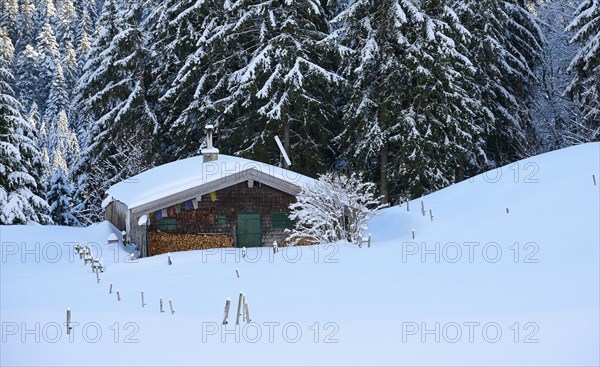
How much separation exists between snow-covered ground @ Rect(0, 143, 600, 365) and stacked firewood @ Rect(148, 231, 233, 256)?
48.0 inches

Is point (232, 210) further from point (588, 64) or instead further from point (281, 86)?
point (588, 64)

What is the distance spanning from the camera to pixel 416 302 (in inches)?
549

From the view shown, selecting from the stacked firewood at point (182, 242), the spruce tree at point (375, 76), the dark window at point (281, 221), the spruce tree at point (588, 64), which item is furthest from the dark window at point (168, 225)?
the spruce tree at point (588, 64)

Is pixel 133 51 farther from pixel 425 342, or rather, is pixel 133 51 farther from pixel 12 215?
pixel 425 342

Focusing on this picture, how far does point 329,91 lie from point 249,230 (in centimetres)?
1114

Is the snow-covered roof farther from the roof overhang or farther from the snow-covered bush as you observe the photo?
the snow-covered bush

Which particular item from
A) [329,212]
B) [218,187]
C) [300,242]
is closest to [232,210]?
[218,187]

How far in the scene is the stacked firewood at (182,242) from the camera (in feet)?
73.2

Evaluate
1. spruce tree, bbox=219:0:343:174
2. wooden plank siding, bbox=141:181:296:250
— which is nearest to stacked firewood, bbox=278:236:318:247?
wooden plank siding, bbox=141:181:296:250

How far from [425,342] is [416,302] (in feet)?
7.45

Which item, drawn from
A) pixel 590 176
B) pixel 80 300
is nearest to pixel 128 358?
pixel 80 300

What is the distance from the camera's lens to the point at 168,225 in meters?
22.6

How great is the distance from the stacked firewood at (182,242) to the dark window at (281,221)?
1570mm

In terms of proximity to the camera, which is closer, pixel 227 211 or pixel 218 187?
pixel 218 187
